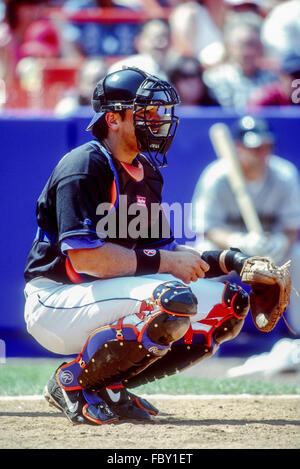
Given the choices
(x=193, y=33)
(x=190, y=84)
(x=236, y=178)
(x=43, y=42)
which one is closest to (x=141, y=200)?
(x=236, y=178)

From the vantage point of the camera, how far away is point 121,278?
3.99 m

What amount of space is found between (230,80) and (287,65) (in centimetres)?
58

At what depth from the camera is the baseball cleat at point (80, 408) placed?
13.1ft

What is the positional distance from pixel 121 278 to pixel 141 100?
33.2 inches

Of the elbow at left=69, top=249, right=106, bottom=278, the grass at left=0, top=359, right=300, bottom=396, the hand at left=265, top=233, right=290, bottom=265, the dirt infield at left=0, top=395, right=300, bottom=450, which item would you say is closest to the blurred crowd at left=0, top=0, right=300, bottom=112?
the hand at left=265, top=233, right=290, bottom=265

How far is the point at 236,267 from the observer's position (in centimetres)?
420

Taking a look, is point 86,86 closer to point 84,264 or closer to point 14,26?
point 14,26

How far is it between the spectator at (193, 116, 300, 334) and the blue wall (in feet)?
0.57

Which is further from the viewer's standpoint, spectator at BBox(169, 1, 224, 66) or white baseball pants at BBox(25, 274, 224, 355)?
spectator at BBox(169, 1, 224, 66)

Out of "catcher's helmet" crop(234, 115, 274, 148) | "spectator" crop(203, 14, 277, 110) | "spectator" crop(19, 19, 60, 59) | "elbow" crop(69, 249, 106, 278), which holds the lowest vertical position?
"elbow" crop(69, 249, 106, 278)

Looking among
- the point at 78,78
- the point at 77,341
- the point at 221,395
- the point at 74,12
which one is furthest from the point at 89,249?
the point at 74,12

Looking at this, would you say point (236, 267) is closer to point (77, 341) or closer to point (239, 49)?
point (77, 341)

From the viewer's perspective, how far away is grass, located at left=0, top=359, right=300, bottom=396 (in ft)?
17.1

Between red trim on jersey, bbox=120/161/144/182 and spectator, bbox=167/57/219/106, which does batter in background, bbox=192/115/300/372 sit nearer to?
spectator, bbox=167/57/219/106
